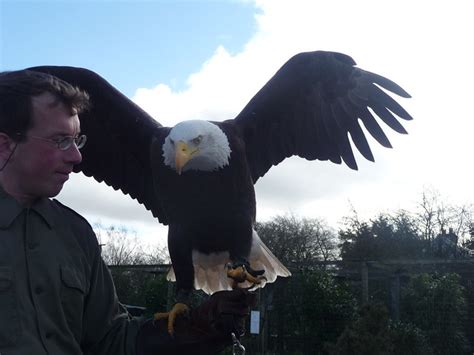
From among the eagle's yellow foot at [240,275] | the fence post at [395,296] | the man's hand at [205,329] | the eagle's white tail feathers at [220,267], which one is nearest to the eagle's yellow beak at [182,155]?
the eagle's white tail feathers at [220,267]

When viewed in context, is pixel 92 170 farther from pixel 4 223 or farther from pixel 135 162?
pixel 4 223

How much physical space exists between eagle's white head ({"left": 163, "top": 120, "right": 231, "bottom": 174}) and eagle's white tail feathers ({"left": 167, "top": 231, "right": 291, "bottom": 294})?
438 millimetres

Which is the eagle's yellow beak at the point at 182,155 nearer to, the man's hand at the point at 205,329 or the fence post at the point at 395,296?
the man's hand at the point at 205,329

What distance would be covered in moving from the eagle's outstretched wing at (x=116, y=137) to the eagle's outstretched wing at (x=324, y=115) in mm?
614

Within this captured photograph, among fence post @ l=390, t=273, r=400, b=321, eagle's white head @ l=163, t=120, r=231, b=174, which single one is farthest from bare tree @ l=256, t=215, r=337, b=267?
eagle's white head @ l=163, t=120, r=231, b=174

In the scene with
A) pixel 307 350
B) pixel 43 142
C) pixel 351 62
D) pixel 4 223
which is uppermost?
pixel 351 62

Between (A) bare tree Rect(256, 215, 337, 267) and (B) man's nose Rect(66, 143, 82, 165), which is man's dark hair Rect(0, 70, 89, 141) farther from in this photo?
(A) bare tree Rect(256, 215, 337, 267)

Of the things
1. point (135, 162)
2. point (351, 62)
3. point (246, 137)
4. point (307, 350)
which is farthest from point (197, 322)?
point (307, 350)

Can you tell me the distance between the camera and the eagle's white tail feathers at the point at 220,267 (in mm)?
3047

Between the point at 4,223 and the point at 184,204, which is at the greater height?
the point at 184,204

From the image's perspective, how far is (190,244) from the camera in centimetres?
290

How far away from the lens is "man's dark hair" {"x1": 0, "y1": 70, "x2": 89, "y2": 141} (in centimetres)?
155

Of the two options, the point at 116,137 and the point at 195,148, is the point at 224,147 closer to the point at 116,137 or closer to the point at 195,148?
the point at 195,148

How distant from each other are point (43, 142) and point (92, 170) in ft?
7.54
